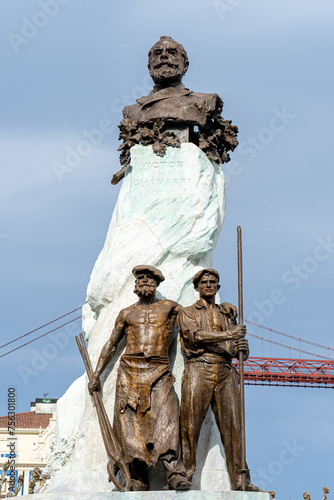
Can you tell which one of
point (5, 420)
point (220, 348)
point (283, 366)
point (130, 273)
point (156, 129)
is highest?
point (283, 366)

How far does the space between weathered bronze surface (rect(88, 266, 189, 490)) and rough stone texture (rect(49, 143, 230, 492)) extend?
0.43 m

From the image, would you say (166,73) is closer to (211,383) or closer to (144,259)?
(144,259)

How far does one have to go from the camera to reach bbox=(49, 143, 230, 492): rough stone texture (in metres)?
14.1

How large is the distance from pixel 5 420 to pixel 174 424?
105ft

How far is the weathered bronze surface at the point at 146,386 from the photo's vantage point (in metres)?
13.2

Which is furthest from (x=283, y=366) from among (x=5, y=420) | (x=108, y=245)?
(x=108, y=245)

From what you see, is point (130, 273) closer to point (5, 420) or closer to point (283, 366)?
point (5, 420)

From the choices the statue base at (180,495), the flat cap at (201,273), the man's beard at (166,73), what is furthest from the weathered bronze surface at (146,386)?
the man's beard at (166,73)

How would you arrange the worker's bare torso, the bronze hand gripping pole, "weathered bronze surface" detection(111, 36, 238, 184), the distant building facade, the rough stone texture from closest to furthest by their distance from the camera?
the bronze hand gripping pole < the worker's bare torso < the rough stone texture < "weathered bronze surface" detection(111, 36, 238, 184) < the distant building facade

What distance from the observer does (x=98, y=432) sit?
14133 millimetres

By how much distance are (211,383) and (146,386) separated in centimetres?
78

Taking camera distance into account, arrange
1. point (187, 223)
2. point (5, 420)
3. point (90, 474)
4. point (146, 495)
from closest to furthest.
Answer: point (146, 495), point (90, 474), point (187, 223), point (5, 420)

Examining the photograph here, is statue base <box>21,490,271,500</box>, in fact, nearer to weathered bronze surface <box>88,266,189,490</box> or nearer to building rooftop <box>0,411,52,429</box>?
weathered bronze surface <box>88,266,189,490</box>

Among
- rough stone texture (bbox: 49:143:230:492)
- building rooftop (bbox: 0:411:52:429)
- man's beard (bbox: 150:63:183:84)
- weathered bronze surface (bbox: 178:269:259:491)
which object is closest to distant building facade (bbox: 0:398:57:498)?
building rooftop (bbox: 0:411:52:429)
